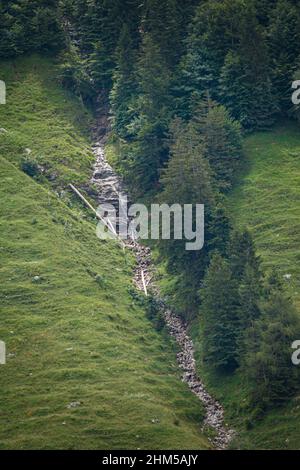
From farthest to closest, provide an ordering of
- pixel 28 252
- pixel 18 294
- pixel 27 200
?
pixel 27 200 < pixel 28 252 < pixel 18 294

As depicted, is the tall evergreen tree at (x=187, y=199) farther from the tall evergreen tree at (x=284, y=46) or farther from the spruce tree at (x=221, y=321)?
the tall evergreen tree at (x=284, y=46)

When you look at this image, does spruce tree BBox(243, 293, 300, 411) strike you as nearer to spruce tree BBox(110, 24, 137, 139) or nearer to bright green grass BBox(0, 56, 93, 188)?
bright green grass BBox(0, 56, 93, 188)

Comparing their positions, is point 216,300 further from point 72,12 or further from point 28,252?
point 72,12

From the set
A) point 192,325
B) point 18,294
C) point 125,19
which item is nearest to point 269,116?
point 125,19

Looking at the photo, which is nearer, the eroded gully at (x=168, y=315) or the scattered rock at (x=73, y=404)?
the scattered rock at (x=73, y=404)

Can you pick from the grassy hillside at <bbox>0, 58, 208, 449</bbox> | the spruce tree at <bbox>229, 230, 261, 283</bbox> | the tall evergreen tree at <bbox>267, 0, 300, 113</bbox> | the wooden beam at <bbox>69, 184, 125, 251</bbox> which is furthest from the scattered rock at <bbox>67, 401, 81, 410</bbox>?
the tall evergreen tree at <bbox>267, 0, 300, 113</bbox>

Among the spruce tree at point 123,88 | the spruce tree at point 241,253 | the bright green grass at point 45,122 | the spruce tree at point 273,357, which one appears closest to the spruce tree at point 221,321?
the spruce tree at point 241,253

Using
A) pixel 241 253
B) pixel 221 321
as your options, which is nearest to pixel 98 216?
pixel 241 253
